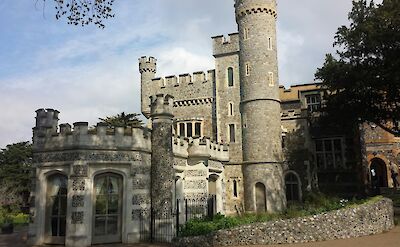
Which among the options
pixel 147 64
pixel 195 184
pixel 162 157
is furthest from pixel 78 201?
pixel 147 64

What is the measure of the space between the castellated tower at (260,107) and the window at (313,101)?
4901mm

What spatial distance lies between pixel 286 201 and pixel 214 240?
13.2 m

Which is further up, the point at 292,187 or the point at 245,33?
the point at 245,33

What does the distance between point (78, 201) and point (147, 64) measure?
59.9ft

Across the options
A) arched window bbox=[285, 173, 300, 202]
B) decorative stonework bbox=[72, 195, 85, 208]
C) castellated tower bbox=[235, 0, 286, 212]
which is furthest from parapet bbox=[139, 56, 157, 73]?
decorative stonework bbox=[72, 195, 85, 208]

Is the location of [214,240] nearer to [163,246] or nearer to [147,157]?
[163,246]

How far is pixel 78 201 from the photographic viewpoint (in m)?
15.6

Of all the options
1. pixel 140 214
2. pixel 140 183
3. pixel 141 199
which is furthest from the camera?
pixel 140 183

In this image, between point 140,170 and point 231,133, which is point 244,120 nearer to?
point 231,133

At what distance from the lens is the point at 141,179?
1714 cm

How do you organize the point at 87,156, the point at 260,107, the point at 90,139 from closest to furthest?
the point at 87,156, the point at 90,139, the point at 260,107

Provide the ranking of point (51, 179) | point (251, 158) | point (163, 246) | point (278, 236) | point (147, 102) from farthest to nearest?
point (147, 102) → point (251, 158) → point (51, 179) → point (163, 246) → point (278, 236)

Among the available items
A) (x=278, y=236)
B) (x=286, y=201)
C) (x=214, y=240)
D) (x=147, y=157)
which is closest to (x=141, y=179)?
(x=147, y=157)

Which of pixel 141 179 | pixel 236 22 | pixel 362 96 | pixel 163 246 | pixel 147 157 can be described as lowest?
pixel 163 246
